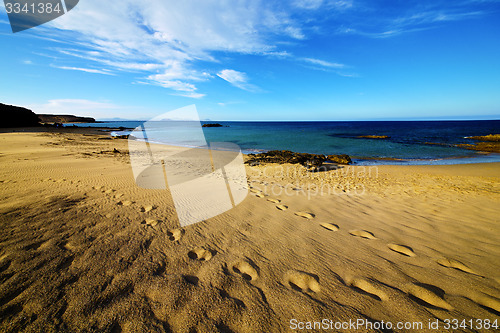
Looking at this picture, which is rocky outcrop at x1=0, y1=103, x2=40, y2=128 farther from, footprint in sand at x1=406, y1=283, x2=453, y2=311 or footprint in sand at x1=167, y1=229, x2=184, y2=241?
footprint in sand at x1=406, y1=283, x2=453, y2=311

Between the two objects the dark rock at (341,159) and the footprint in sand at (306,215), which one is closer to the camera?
the footprint in sand at (306,215)

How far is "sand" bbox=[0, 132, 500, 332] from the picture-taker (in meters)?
1.70

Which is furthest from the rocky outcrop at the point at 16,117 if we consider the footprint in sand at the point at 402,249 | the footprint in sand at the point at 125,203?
the footprint in sand at the point at 402,249

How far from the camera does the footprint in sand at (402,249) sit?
290 centimetres

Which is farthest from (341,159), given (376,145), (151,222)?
(376,145)

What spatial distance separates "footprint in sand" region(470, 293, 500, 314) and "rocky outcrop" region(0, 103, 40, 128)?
5334cm

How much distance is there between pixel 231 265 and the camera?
2438mm

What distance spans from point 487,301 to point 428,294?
2.04ft

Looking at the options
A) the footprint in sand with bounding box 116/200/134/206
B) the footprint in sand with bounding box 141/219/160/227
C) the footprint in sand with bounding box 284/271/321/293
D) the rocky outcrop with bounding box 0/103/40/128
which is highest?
the rocky outcrop with bounding box 0/103/40/128

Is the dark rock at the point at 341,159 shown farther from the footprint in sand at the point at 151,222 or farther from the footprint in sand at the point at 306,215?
the footprint in sand at the point at 151,222

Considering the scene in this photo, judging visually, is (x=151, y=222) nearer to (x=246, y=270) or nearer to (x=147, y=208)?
(x=147, y=208)

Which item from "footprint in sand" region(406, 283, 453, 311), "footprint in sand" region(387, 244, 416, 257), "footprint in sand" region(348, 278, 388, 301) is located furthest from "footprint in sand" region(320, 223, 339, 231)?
"footprint in sand" region(406, 283, 453, 311)

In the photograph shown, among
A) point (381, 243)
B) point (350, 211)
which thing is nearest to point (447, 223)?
point (350, 211)

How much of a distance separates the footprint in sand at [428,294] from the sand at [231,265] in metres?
0.01
